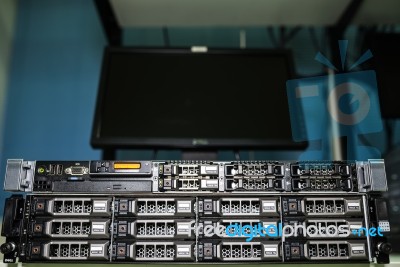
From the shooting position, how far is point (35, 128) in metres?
1.41

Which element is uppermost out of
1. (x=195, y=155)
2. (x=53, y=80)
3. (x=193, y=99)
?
(x=53, y=80)

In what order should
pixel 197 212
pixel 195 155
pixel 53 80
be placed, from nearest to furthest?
pixel 197 212
pixel 195 155
pixel 53 80

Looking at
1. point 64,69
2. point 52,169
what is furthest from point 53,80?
point 52,169

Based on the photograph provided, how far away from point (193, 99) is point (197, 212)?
509 mm

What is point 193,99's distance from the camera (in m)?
1.24

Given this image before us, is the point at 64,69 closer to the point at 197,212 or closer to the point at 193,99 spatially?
the point at 193,99

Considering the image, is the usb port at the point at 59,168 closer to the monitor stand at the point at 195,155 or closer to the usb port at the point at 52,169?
the usb port at the point at 52,169

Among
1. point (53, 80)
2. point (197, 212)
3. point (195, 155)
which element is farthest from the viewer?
point (53, 80)

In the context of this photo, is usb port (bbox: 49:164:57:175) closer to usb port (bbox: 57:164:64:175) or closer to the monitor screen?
usb port (bbox: 57:164:64:175)

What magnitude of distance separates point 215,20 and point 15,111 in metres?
0.80

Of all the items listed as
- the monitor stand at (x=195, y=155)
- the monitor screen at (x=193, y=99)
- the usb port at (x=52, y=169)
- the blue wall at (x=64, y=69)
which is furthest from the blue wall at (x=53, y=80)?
the usb port at (x=52, y=169)

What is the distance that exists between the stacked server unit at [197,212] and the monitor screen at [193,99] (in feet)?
1.05

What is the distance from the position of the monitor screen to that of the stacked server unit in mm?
319

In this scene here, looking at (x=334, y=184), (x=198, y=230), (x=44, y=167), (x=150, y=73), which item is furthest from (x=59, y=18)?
(x=334, y=184)
